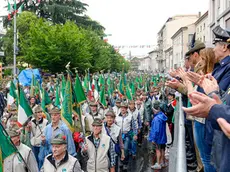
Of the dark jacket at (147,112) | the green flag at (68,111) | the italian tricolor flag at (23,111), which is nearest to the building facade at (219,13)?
the dark jacket at (147,112)

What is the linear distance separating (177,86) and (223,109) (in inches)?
103

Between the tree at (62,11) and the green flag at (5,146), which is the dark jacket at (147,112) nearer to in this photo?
the green flag at (5,146)

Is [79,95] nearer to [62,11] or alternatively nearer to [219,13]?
[219,13]

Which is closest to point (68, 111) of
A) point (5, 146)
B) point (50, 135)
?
point (50, 135)

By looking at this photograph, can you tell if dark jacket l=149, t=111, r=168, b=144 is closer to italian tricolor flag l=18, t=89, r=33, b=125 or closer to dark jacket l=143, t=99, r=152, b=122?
dark jacket l=143, t=99, r=152, b=122

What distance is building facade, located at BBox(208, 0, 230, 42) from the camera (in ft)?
66.9

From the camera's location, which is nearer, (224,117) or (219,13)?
(224,117)

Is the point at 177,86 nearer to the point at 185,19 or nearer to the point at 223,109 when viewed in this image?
the point at 223,109

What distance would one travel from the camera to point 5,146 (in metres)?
4.97

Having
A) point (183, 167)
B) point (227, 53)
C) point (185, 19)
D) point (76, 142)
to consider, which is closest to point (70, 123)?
point (76, 142)

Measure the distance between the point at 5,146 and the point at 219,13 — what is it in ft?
71.6

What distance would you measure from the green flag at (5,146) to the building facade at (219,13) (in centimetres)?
1523

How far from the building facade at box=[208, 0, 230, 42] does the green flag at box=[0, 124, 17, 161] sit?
15.2 meters

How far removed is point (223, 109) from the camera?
219 cm
